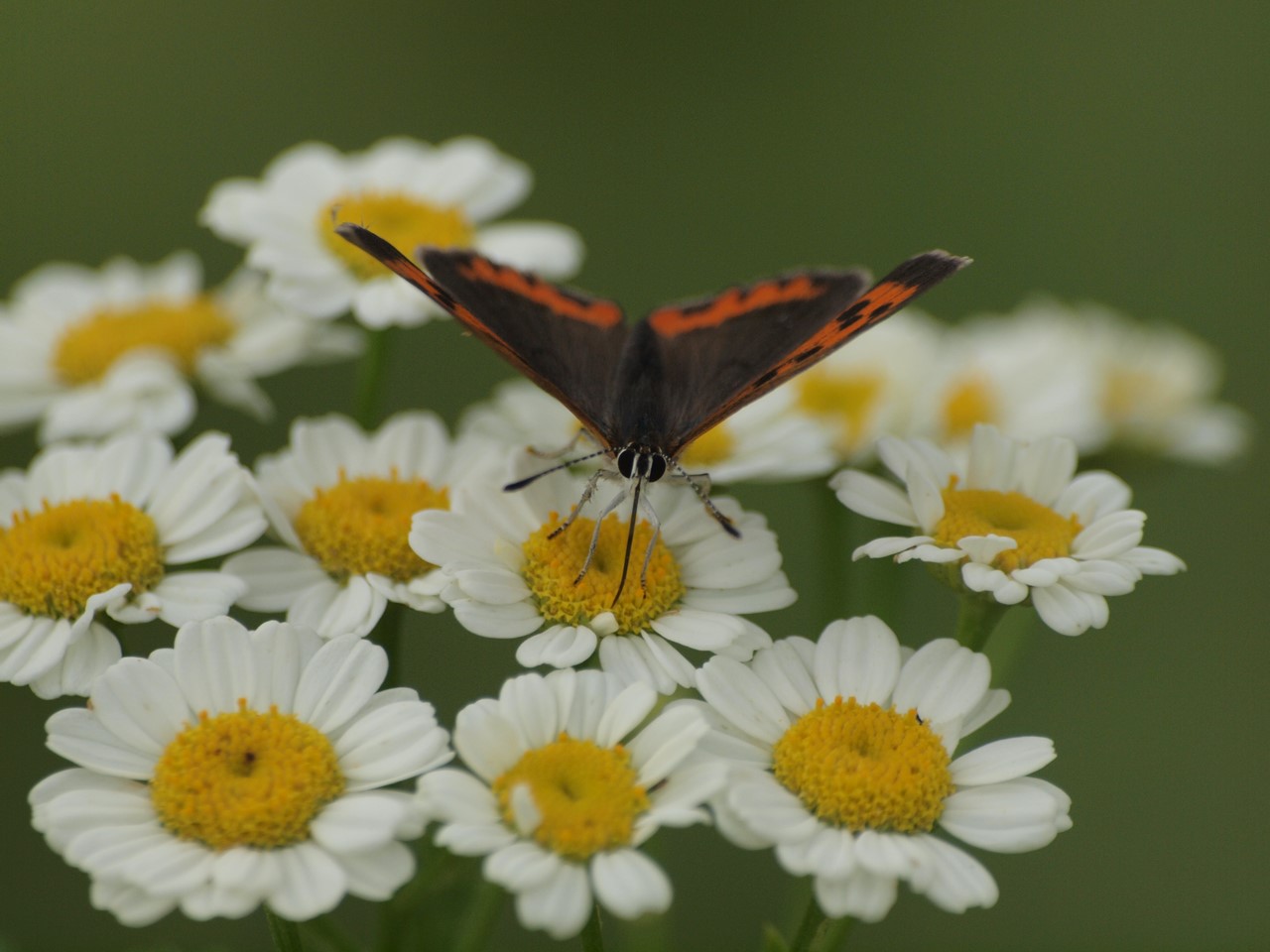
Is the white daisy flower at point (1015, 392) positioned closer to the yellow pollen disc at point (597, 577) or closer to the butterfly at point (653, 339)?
the butterfly at point (653, 339)

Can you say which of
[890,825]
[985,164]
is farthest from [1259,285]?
[890,825]

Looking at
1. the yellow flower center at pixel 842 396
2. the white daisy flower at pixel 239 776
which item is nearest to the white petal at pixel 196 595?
the white daisy flower at pixel 239 776

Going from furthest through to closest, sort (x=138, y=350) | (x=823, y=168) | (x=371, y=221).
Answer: (x=823, y=168) → (x=371, y=221) → (x=138, y=350)

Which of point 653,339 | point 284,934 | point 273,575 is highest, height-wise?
point 653,339

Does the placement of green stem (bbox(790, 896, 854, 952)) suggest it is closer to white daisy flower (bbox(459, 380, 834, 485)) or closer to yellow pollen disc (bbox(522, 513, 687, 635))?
yellow pollen disc (bbox(522, 513, 687, 635))

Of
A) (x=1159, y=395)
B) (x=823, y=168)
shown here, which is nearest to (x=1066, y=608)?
(x=1159, y=395)

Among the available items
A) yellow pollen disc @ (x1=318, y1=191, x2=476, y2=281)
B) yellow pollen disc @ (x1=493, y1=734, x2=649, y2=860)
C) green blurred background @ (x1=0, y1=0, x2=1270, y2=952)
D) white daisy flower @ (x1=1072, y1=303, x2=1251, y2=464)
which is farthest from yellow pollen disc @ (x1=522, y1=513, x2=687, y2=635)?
green blurred background @ (x1=0, y1=0, x2=1270, y2=952)

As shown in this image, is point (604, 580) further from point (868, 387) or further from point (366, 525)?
point (868, 387)
